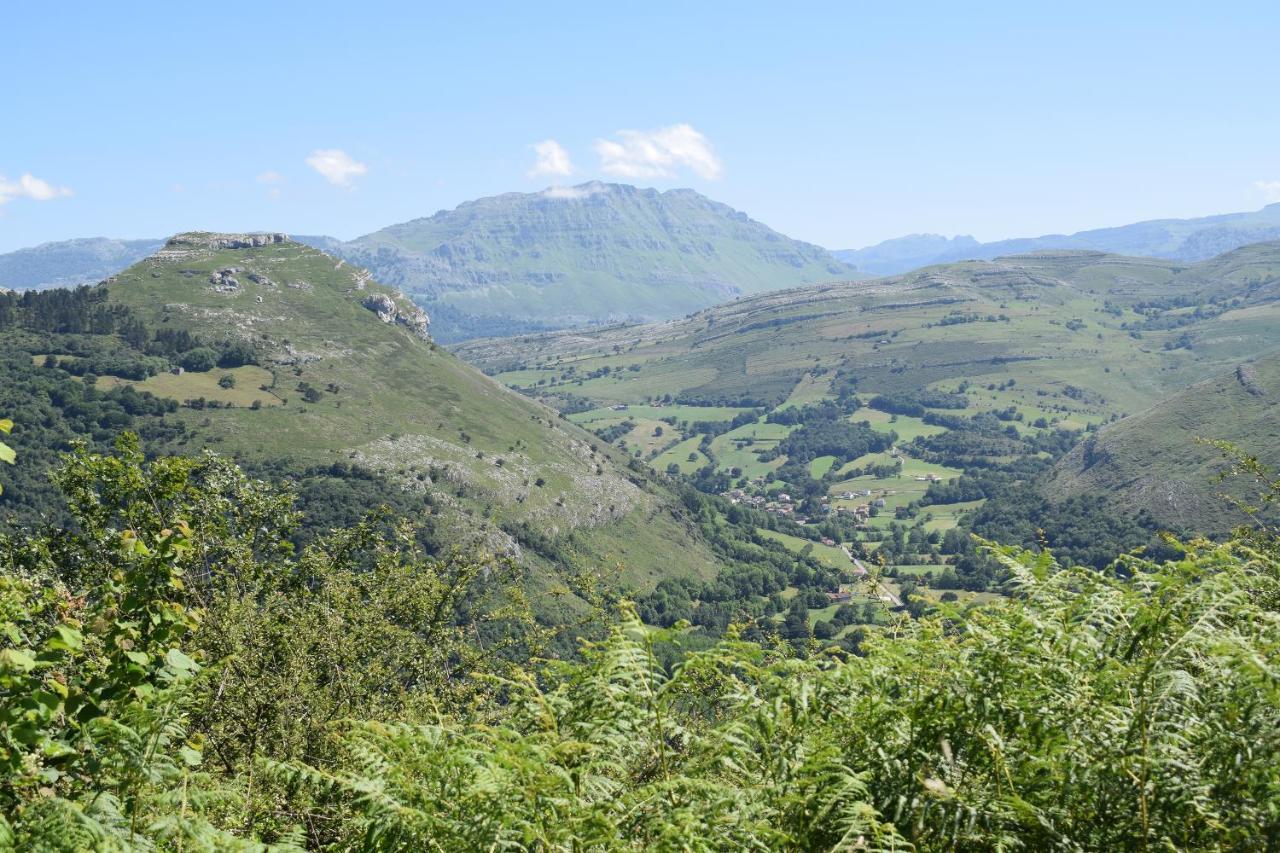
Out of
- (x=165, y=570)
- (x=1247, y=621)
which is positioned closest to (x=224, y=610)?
(x=165, y=570)

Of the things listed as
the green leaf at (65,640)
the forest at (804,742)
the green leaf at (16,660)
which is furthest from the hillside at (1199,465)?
the green leaf at (16,660)

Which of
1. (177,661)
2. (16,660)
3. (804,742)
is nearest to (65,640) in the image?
(16,660)

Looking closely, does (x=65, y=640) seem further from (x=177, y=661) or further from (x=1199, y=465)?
(x=1199, y=465)

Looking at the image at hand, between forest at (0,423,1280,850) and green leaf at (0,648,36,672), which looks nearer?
green leaf at (0,648,36,672)

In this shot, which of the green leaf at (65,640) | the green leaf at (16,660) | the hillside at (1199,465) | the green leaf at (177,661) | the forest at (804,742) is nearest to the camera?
the green leaf at (16,660)

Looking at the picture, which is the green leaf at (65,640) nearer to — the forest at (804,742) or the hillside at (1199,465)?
the forest at (804,742)

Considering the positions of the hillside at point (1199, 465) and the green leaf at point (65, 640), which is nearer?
the green leaf at point (65, 640)

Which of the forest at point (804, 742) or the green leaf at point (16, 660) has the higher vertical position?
the green leaf at point (16, 660)

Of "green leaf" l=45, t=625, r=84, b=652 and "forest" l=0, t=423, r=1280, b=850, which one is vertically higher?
"green leaf" l=45, t=625, r=84, b=652

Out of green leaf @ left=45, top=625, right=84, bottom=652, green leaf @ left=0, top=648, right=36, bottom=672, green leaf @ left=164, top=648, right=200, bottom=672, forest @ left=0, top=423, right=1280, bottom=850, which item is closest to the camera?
green leaf @ left=0, top=648, right=36, bottom=672

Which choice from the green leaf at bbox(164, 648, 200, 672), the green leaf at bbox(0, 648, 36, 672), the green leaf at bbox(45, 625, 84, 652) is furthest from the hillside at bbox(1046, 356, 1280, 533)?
the green leaf at bbox(0, 648, 36, 672)

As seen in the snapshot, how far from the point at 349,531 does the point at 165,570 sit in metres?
24.7

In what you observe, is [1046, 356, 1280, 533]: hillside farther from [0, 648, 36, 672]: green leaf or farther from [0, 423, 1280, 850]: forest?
[0, 648, 36, 672]: green leaf

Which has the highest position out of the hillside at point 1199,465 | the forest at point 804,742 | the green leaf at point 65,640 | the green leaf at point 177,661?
the green leaf at point 65,640
